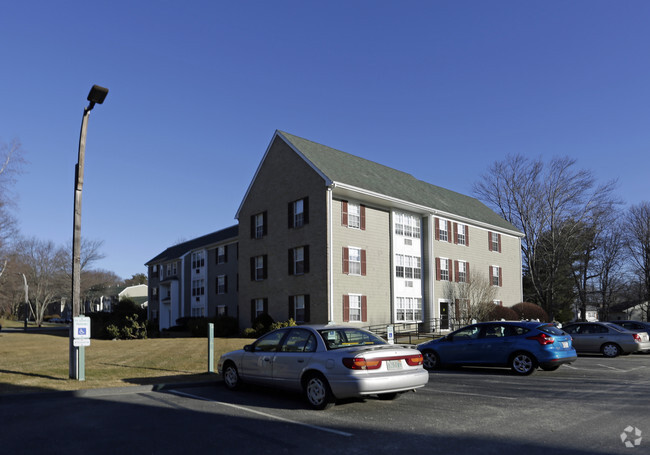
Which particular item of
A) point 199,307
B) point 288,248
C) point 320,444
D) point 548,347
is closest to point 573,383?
point 548,347

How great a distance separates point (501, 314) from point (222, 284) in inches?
858

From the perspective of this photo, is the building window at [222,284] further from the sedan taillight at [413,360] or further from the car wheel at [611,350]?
the sedan taillight at [413,360]

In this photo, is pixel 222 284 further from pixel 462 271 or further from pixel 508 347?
pixel 508 347

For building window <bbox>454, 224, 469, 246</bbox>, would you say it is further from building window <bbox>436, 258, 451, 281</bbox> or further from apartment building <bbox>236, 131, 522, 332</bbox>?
building window <bbox>436, 258, 451, 281</bbox>

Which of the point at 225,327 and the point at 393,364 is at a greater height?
the point at 393,364

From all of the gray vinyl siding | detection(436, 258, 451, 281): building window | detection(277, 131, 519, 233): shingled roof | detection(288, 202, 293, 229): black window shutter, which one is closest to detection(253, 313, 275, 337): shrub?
the gray vinyl siding

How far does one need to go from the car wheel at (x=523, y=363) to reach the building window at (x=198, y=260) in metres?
36.3

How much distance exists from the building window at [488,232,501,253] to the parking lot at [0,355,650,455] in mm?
30209

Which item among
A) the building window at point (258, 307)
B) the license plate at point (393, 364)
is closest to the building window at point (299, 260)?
the building window at point (258, 307)

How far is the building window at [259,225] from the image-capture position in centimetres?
3325

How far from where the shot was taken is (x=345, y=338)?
942 cm

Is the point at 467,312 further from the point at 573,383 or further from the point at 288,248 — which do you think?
the point at 573,383

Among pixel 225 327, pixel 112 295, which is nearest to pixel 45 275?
pixel 112 295

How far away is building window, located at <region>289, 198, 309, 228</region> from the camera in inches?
1179
